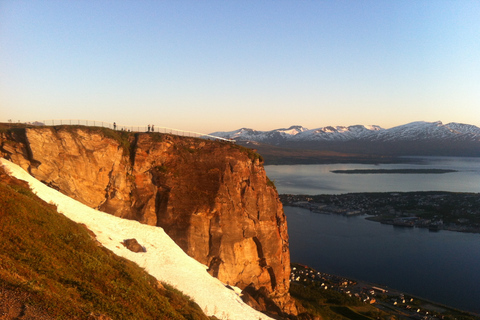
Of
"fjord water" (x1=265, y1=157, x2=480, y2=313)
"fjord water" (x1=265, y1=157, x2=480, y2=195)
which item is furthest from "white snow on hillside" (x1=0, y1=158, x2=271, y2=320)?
"fjord water" (x1=265, y1=157, x2=480, y2=195)

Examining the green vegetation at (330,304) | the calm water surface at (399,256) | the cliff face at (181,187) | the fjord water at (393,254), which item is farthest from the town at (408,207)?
the cliff face at (181,187)

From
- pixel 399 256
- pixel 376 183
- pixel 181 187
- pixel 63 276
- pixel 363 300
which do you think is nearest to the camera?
pixel 63 276

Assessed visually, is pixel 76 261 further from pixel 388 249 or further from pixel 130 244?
pixel 388 249

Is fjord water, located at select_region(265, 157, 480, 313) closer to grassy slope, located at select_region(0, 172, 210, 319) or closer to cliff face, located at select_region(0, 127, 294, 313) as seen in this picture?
cliff face, located at select_region(0, 127, 294, 313)

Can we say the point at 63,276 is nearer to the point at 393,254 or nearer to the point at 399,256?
the point at 399,256

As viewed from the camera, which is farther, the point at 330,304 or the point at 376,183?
the point at 376,183

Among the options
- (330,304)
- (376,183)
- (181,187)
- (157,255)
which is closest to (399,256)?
(330,304)

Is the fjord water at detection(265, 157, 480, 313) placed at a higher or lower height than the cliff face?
lower
